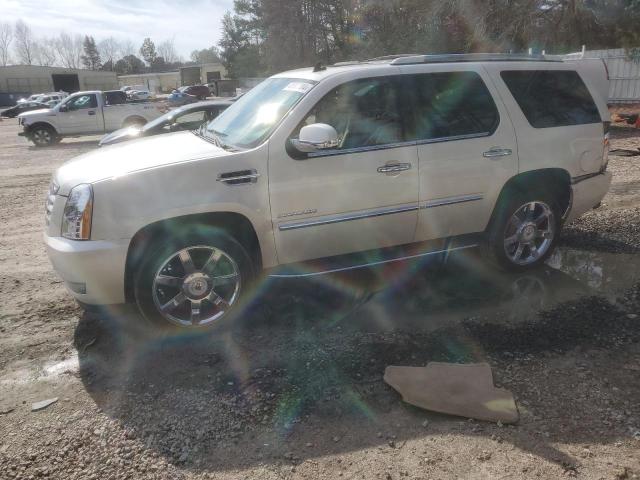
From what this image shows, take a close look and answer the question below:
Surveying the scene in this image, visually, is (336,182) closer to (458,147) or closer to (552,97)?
(458,147)

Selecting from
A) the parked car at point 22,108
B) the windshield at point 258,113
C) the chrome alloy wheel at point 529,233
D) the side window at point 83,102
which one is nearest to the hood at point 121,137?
the windshield at point 258,113

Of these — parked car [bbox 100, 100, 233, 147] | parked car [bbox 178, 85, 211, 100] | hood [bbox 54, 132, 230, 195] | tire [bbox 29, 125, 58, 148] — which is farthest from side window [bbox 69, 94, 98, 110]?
parked car [bbox 178, 85, 211, 100]

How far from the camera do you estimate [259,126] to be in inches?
162

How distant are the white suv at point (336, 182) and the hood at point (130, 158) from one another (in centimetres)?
2

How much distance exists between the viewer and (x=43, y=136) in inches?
716

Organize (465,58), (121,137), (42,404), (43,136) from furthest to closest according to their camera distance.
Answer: (43,136) → (121,137) → (465,58) → (42,404)

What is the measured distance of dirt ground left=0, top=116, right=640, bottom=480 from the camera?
2.72 m

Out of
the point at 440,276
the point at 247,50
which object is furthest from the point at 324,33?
the point at 440,276

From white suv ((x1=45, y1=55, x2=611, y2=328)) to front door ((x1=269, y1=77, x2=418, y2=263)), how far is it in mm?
11

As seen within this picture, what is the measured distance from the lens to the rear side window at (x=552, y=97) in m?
4.66

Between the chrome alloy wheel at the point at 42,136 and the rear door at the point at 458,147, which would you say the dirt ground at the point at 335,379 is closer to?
the rear door at the point at 458,147

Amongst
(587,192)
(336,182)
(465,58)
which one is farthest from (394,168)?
(587,192)

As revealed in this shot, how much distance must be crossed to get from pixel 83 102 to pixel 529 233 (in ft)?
57.6

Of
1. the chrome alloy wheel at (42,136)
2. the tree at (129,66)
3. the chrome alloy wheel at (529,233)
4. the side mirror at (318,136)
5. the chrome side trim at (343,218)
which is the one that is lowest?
the chrome alloy wheel at (529,233)
